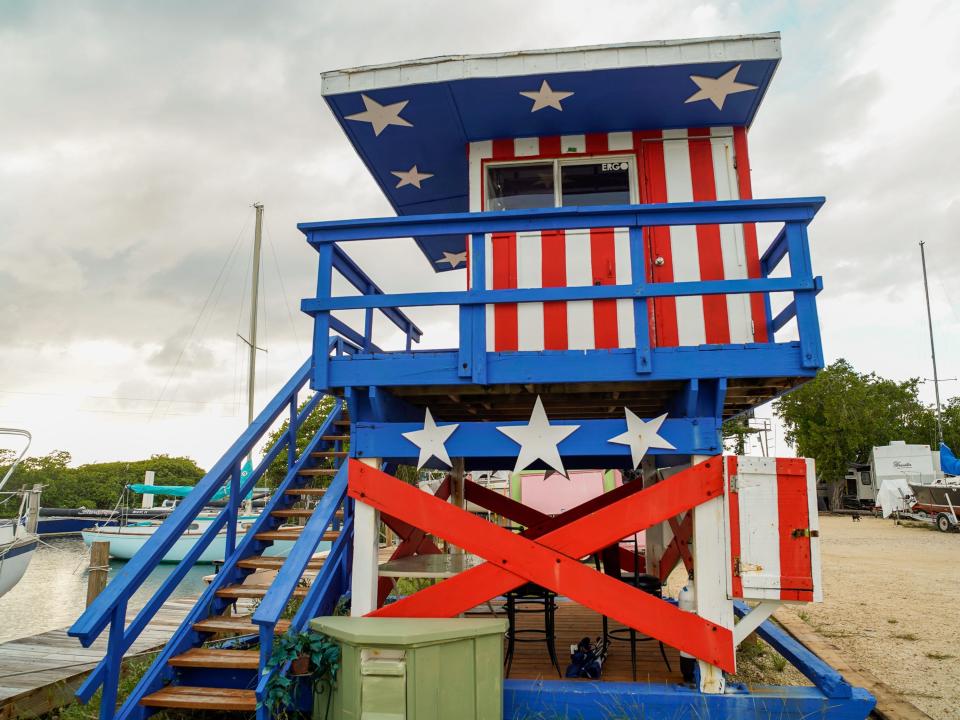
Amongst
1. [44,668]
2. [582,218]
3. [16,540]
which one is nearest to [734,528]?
[582,218]

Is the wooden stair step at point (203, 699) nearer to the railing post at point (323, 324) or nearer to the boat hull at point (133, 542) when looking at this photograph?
the railing post at point (323, 324)

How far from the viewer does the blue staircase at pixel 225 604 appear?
13.3 ft

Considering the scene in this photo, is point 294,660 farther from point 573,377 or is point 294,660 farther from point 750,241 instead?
point 750,241

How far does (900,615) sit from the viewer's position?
1011 centimetres

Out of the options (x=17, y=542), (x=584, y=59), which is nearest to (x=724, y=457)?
(x=584, y=59)

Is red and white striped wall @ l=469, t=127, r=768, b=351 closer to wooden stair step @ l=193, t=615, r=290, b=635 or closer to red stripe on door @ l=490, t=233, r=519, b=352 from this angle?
red stripe on door @ l=490, t=233, r=519, b=352

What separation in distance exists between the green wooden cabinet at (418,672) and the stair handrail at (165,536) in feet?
4.34

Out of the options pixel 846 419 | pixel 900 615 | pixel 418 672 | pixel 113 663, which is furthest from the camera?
pixel 846 419

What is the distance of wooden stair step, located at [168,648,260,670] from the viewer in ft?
15.1

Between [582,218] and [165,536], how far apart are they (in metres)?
3.71

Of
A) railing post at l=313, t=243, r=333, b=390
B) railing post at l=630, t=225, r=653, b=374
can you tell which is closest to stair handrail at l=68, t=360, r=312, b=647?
railing post at l=313, t=243, r=333, b=390

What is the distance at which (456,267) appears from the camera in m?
10.3

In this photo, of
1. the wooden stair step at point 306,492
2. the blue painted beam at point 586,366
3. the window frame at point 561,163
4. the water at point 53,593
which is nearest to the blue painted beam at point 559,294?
the blue painted beam at point 586,366

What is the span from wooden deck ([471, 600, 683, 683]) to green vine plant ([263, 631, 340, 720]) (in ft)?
5.69
